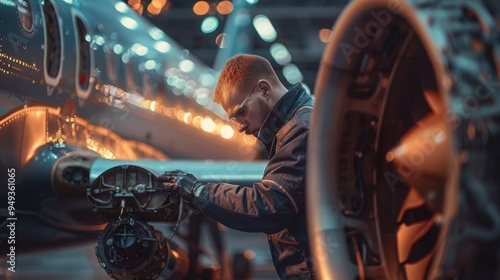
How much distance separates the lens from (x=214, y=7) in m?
28.0

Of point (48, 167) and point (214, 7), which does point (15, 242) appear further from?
point (214, 7)

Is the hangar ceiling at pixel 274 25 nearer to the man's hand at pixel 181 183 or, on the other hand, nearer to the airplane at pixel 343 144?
the airplane at pixel 343 144

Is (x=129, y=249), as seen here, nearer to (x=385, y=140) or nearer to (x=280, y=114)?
(x=280, y=114)

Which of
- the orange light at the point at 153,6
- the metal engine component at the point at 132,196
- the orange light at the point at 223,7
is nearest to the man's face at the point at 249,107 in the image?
the metal engine component at the point at 132,196

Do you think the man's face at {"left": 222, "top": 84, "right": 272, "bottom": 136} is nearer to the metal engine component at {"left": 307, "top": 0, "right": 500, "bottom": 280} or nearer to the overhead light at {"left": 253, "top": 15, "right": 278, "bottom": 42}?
the metal engine component at {"left": 307, "top": 0, "right": 500, "bottom": 280}

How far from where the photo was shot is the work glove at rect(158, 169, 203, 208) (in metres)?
3.73

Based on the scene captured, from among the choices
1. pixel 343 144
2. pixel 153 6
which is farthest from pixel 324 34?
pixel 343 144

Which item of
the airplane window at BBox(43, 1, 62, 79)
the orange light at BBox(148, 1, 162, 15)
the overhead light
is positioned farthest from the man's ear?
the overhead light

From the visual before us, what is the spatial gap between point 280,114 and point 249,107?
15 centimetres

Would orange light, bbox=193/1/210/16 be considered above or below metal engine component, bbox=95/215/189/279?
above

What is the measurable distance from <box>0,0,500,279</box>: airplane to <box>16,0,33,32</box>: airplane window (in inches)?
0.5

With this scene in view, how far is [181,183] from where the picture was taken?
378 centimetres

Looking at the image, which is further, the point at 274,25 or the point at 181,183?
the point at 274,25

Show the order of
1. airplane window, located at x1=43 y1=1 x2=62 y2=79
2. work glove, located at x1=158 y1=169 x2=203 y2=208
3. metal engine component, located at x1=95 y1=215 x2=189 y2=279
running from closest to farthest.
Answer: work glove, located at x1=158 y1=169 x2=203 y2=208, metal engine component, located at x1=95 y1=215 x2=189 y2=279, airplane window, located at x1=43 y1=1 x2=62 y2=79
